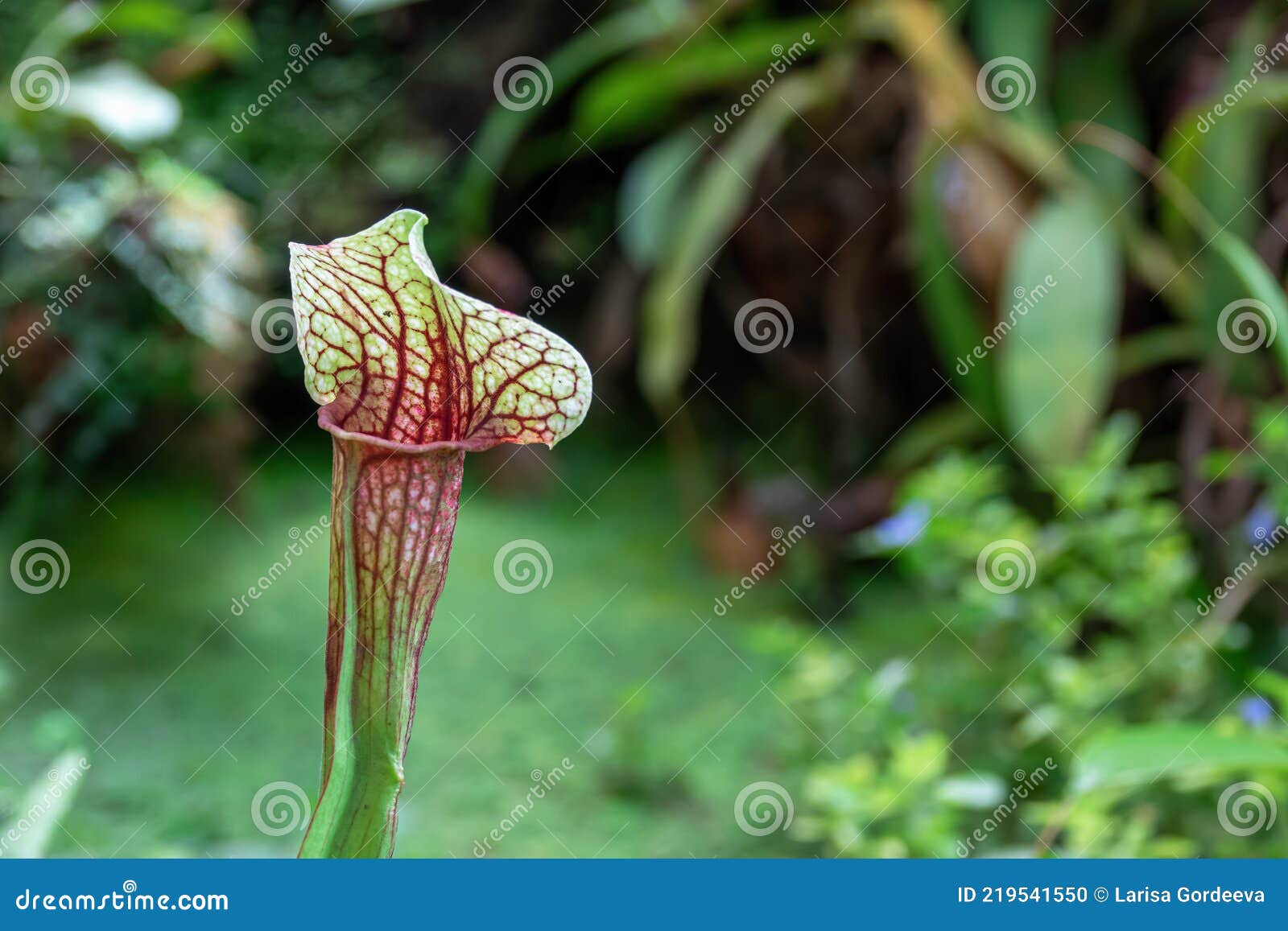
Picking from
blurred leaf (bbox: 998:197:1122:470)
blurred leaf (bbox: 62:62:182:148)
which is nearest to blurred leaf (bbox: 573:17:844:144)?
blurred leaf (bbox: 998:197:1122:470)

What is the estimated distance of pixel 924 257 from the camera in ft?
4.94

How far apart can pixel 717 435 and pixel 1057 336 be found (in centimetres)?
84

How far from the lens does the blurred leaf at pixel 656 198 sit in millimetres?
1741

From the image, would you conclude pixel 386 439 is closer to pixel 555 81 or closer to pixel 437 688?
pixel 437 688

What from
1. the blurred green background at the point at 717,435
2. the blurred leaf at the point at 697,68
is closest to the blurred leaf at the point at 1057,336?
the blurred green background at the point at 717,435

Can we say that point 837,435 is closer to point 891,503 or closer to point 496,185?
point 891,503

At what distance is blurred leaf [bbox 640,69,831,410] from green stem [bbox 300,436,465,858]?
1162 mm

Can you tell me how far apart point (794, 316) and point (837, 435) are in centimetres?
28

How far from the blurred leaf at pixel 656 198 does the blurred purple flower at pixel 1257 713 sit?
43.2 inches

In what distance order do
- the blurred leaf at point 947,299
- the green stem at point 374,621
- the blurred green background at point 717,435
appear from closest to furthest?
the green stem at point 374,621 → the blurred green background at point 717,435 → the blurred leaf at point 947,299

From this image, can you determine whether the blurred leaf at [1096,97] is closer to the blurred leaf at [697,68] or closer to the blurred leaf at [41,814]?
the blurred leaf at [697,68]

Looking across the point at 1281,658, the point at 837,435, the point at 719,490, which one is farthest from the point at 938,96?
the point at 1281,658

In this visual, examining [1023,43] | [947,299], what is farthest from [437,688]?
[1023,43]

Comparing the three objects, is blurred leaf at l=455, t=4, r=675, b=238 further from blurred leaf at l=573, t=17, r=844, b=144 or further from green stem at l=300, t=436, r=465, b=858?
green stem at l=300, t=436, r=465, b=858
